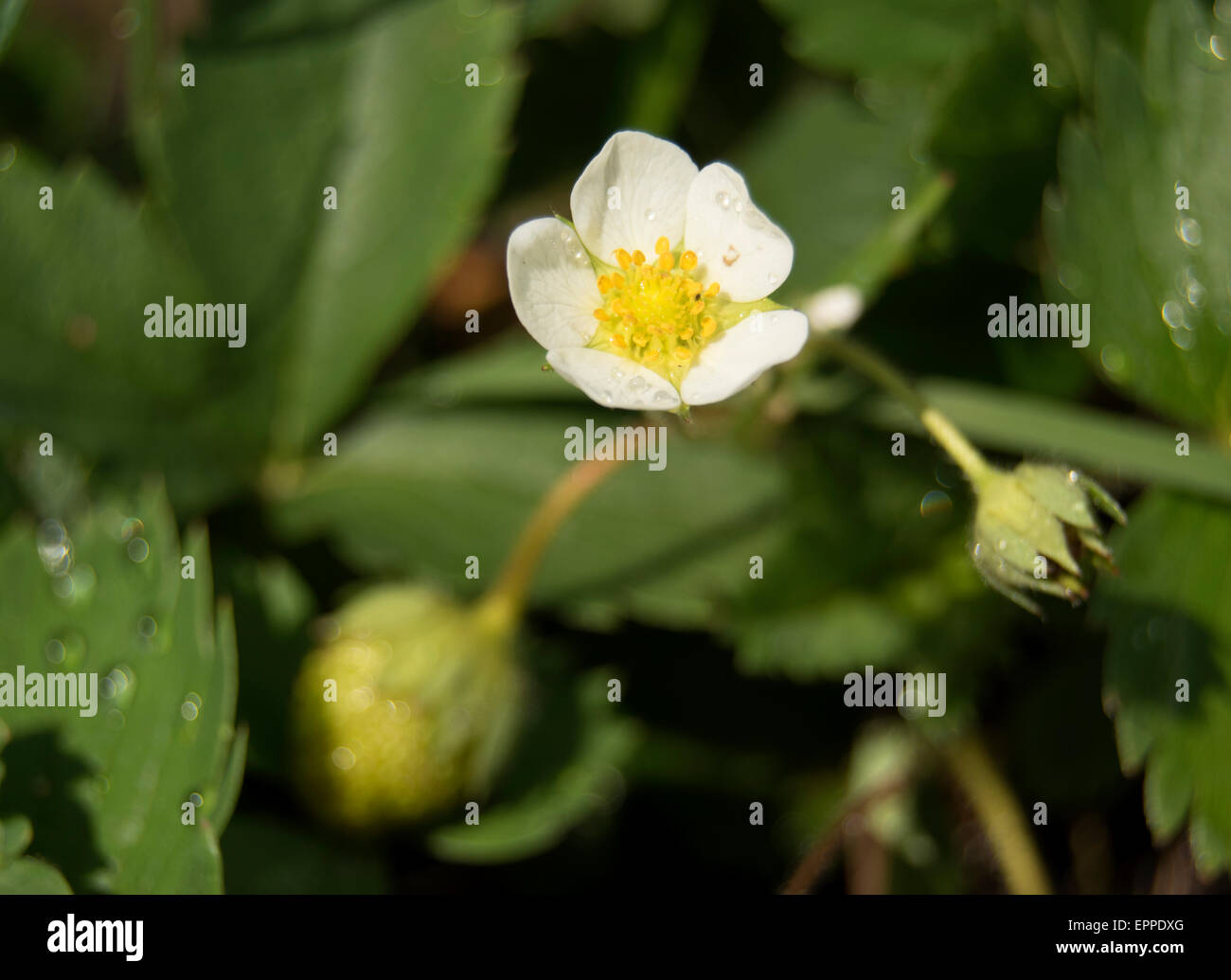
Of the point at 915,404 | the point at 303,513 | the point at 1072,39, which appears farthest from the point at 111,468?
A: the point at 1072,39

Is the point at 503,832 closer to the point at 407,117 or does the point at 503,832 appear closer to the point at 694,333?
the point at 694,333

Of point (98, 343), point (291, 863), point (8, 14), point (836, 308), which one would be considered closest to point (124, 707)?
point (291, 863)

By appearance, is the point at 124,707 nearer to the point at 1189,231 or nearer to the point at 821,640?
the point at 821,640

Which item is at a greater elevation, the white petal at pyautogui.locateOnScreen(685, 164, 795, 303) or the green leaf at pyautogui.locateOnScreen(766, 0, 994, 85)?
the green leaf at pyautogui.locateOnScreen(766, 0, 994, 85)

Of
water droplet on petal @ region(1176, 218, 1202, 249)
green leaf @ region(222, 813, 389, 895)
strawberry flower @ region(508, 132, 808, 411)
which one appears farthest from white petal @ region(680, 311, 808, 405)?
green leaf @ region(222, 813, 389, 895)

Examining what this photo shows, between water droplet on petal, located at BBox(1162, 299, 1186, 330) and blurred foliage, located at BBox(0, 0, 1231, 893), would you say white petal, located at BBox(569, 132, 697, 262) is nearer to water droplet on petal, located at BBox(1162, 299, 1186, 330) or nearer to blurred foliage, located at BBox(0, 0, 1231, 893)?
blurred foliage, located at BBox(0, 0, 1231, 893)
